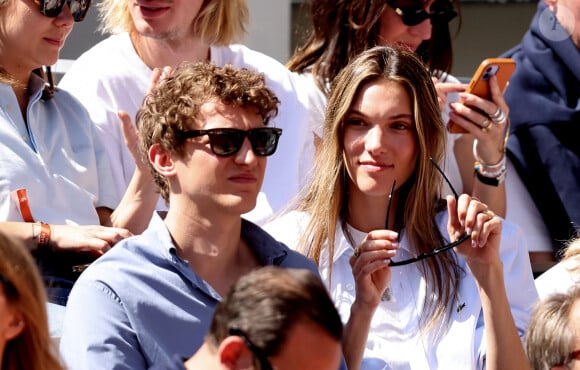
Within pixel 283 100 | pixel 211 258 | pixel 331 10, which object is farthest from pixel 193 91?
pixel 331 10


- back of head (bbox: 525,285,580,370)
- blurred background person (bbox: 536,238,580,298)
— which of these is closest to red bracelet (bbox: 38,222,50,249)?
back of head (bbox: 525,285,580,370)

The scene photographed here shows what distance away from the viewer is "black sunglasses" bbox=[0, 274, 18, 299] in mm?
2706

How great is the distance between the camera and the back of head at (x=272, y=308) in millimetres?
2492

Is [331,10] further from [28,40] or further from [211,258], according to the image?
[211,258]

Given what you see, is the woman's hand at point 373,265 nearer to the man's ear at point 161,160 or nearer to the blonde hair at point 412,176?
the blonde hair at point 412,176

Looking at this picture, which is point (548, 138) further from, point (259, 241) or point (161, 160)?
point (161, 160)

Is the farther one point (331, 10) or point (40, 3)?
point (331, 10)

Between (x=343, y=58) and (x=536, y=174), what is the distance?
0.95 meters

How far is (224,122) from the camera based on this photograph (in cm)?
345

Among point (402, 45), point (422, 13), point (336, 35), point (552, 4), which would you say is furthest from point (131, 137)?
point (552, 4)

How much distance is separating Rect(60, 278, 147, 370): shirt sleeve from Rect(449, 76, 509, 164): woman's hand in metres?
1.84

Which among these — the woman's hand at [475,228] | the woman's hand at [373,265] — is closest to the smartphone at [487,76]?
the woman's hand at [475,228]

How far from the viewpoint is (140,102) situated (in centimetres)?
450

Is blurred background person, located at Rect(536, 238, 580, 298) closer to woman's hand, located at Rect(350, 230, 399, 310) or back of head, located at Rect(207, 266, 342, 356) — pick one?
woman's hand, located at Rect(350, 230, 399, 310)
